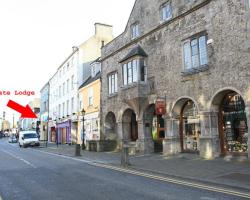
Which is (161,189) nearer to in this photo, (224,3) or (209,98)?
(209,98)

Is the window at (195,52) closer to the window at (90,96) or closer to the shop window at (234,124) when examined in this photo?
the shop window at (234,124)

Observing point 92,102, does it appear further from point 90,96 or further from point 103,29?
point 103,29

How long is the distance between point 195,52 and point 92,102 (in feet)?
53.8

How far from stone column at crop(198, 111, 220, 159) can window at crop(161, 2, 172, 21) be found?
735 cm

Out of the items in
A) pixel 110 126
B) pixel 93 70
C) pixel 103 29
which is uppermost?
pixel 103 29

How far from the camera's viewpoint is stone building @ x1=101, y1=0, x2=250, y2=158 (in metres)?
15.7

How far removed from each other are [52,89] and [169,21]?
3625cm

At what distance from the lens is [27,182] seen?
34.7 ft

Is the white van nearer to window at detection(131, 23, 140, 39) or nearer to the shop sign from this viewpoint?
window at detection(131, 23, 140, 39)

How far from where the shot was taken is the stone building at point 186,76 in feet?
51.6

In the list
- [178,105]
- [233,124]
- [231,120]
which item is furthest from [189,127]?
[233,124]

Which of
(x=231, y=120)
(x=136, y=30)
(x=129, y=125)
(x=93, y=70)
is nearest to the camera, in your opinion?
(x=231, y=120)

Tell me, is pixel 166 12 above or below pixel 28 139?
above

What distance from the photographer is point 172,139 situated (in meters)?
19.5
